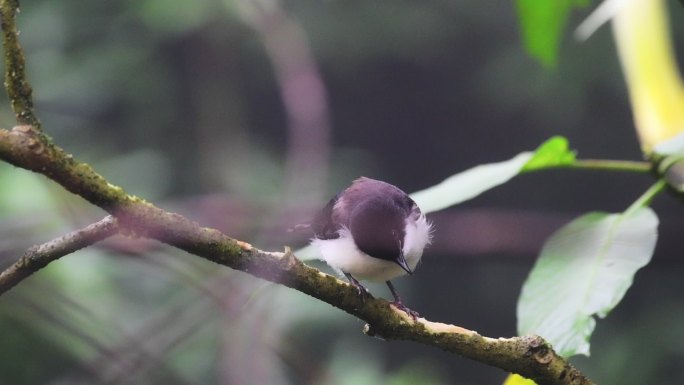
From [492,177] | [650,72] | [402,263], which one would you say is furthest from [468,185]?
[650,72]

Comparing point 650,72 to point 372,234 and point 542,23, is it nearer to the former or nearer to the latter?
point 542,23

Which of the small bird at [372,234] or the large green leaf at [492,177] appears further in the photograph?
the small bird at [372,234]

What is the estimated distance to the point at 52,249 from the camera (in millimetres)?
729

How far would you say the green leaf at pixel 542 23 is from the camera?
1420 mm

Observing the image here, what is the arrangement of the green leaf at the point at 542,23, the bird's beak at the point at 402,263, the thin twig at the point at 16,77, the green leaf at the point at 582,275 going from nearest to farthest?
the thin twig at the point at 16,77 → the green leaf at the point at 582,275 → the bird's beak at the point at 402,263 → the green leaf at the point at 542,23

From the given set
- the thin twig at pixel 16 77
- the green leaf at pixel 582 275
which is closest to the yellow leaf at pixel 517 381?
the green leaf at pixel 582 275

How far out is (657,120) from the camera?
4.83ft

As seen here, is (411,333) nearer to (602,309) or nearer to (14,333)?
(602,309)

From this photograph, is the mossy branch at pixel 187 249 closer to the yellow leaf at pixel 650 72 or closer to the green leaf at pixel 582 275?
the green leaf at pixel 582 275

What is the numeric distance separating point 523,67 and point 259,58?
1791 millimetres

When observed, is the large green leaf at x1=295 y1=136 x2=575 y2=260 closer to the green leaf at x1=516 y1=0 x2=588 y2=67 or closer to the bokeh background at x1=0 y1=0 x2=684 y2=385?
the green leaf at x1=516 y1=0 x2=588 y2=67

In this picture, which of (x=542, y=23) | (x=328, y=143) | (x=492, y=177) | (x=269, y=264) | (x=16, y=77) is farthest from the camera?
(x=328, y=143)

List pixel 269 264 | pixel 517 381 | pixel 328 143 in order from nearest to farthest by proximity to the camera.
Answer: pixel 269 264
pixel 517 381
pixel 328 143

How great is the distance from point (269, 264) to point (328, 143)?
2.25 m
